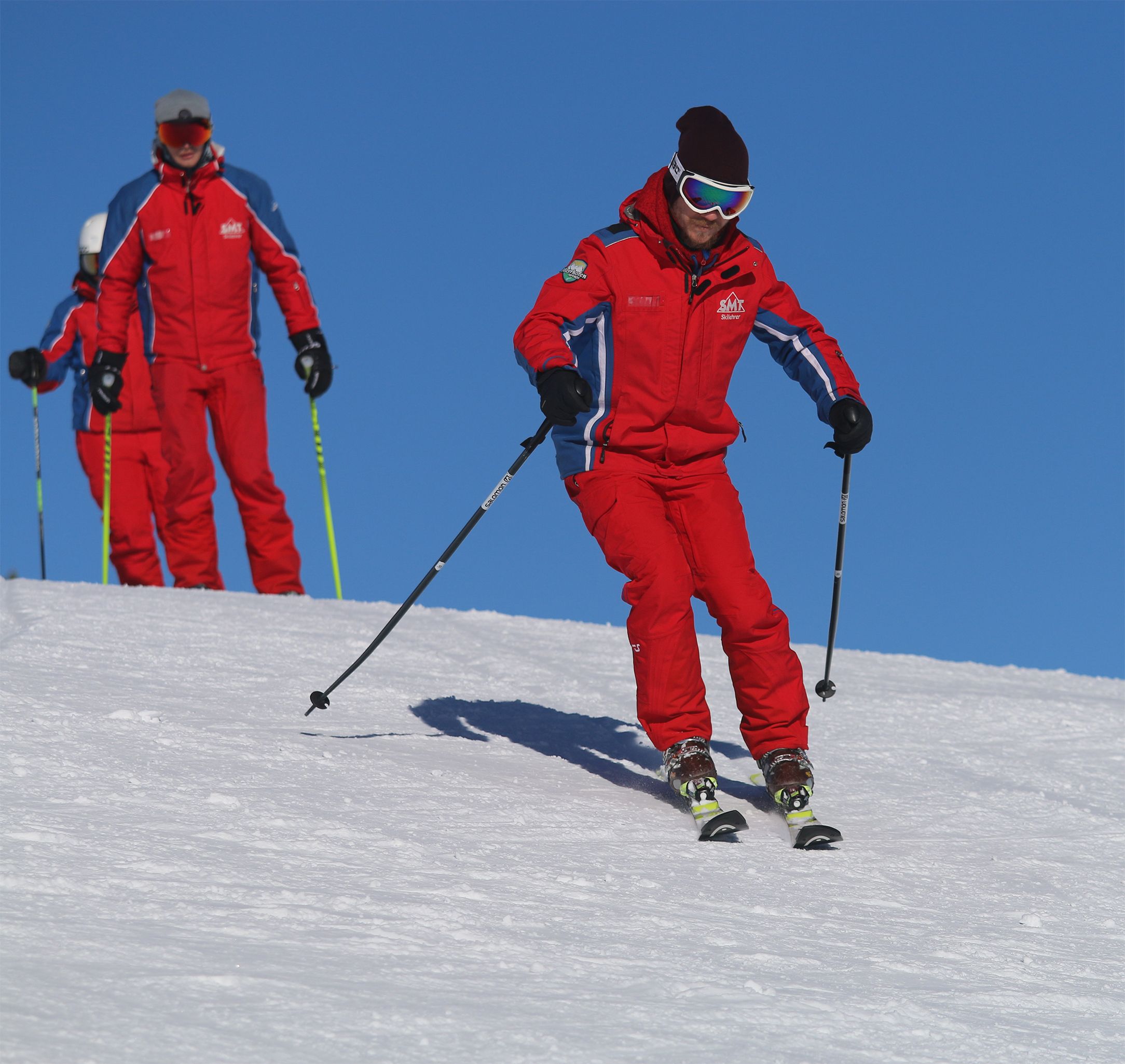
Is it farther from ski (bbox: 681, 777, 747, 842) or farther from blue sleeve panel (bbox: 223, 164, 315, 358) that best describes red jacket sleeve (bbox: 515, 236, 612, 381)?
blue sleeve panel (bbox: 223, 164, 315, 358)

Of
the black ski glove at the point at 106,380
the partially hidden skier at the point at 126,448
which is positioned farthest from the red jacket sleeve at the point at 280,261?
the partially hidden skier at the point at 126,448

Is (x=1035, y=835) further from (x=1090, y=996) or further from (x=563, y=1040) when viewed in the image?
(x=563, y=1040)

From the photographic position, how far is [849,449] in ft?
16.1

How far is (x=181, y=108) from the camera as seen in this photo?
8695 millimetres

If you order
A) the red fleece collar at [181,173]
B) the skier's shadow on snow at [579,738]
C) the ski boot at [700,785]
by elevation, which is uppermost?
the red fleece collar at [181,173]

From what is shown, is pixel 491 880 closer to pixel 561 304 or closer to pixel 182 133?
pixel 561 304

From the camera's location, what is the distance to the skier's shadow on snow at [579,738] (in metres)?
5.03

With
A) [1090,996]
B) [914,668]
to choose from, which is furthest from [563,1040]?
[914,668]

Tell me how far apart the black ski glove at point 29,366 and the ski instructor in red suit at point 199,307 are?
145 inches

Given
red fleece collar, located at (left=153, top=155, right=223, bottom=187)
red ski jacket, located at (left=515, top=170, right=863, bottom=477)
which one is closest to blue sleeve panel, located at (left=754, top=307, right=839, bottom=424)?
red ski jacket, located at (left=515, top=170, right=863, bottom=477)

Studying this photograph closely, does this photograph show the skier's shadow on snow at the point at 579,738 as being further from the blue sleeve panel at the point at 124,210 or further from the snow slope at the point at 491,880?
the blue sleeve panel at the point at 124,210

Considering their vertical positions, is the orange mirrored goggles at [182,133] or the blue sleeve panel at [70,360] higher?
the orange mirrored goggles at [182,133]

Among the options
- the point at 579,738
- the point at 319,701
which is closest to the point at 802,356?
the point at 579,738

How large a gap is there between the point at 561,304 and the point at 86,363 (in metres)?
8.14
